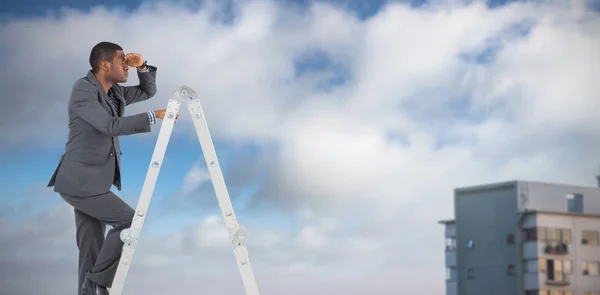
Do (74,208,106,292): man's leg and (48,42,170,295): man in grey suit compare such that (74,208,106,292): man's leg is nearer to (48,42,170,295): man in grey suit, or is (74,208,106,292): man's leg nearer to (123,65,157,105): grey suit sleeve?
(48,42,170,295): man in grey suit

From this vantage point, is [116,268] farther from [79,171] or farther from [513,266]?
[513,266]

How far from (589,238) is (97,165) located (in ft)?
82.4

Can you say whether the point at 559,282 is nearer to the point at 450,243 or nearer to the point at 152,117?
the point at 450,243

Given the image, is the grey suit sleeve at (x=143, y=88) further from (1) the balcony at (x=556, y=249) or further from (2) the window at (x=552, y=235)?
(2) the window at (x=552, y=235)

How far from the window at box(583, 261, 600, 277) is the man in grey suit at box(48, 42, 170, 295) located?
23.9 m

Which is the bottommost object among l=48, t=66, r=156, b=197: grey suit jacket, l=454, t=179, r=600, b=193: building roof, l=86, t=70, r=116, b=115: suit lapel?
l=48, t=66, r=156, b=197: grey suit jacket

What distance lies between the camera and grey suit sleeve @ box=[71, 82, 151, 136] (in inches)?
97.1

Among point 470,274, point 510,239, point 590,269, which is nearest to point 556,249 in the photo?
point 590,269

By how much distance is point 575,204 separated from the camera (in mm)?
27062

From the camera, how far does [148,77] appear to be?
2875 millimetres

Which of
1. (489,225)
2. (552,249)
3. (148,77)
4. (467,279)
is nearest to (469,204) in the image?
(489,225)

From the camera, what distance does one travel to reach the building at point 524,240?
24.3m

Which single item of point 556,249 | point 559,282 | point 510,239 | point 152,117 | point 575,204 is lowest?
point 152,117

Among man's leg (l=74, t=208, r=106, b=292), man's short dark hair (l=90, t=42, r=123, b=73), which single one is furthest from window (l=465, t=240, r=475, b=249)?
man's short dark hair (l=90, t=42, r=123, b=73)
